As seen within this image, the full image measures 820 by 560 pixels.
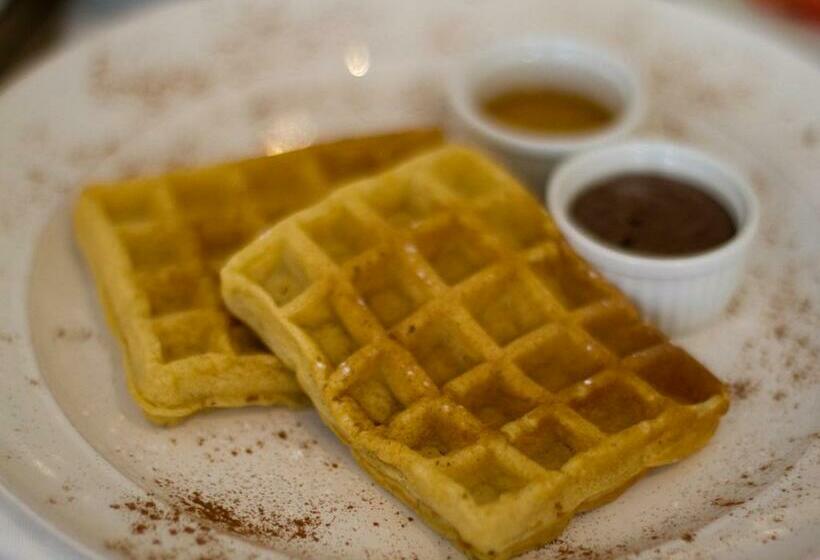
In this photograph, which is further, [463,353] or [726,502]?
[463,353]

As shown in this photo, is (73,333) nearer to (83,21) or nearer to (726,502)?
(726,502)

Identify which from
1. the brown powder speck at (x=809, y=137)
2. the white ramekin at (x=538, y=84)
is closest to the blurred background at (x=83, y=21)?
the brown powder speck at (x=809, y=137)

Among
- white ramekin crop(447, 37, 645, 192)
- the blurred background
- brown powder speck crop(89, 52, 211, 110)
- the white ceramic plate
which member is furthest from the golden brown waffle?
the blurred background

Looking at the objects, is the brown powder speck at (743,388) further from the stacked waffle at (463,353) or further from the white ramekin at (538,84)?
the white ramekin at (538,84)

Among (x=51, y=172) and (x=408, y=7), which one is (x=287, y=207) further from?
(x=408, y=7)

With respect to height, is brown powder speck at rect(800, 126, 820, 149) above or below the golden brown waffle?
above

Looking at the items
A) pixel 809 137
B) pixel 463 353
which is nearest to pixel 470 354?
pixel 463 353

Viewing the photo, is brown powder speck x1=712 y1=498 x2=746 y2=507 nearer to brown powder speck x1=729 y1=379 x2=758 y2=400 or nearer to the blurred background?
brown powder speck x1=729 y1=379 x2=758 y2=400
